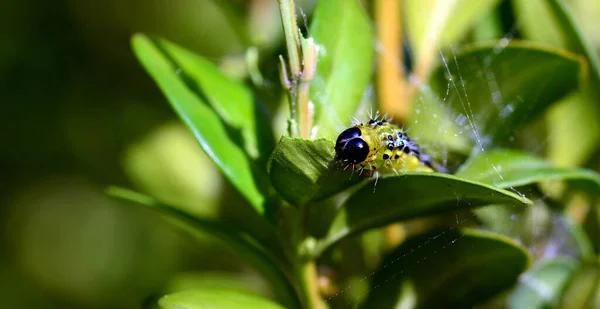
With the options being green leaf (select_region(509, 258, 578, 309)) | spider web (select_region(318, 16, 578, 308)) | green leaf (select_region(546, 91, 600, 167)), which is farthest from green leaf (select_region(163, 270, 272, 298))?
green leaf (select_region(546, 91, 600, 167))

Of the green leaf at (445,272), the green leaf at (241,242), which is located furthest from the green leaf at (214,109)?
the green leaf at (445,272)

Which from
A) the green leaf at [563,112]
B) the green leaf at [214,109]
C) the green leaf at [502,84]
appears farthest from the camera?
the green leaf at [563,112]

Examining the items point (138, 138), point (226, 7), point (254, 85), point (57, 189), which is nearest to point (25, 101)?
point (57, 189)

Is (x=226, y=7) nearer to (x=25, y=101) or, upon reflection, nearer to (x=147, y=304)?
(x=147, y=304)

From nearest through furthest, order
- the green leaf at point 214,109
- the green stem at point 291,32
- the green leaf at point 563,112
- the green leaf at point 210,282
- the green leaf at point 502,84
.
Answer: the green stem at point 291,32
the green leaf at point 214,109
the green leaf at point 502,84
the green leaf at point 563,112
the green leaf at point 210,282

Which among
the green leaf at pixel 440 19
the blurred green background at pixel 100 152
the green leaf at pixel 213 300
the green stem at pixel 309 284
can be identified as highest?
the blurred green background at pixel 100 152

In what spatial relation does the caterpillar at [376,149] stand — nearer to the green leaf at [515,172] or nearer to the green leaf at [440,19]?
the green leaf at [515,172]
